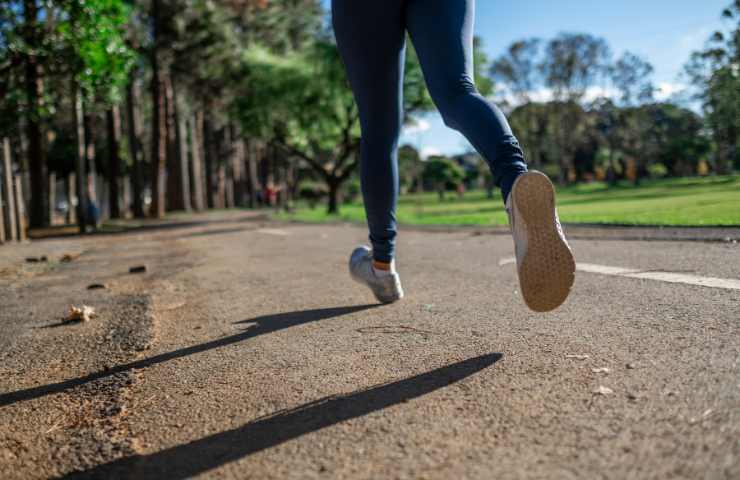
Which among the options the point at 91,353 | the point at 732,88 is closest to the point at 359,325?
the point at 91,353

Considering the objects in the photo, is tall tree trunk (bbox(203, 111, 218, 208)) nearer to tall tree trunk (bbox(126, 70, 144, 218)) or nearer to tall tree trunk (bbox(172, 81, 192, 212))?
tall tree trunk (bbox(172, 81, 192, 212))

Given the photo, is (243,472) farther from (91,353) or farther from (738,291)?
(738,291)

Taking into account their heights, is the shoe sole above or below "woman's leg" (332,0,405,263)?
below

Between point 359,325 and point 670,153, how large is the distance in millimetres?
85023

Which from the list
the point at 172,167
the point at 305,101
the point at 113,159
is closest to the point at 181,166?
the point at 172,167

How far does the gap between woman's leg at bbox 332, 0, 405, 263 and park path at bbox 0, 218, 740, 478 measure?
18.1 inches

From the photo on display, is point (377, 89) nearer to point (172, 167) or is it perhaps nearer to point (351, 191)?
point (172, 167)

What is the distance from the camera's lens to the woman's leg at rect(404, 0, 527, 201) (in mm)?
1953

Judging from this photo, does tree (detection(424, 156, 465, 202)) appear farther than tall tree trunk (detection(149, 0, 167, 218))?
Yes

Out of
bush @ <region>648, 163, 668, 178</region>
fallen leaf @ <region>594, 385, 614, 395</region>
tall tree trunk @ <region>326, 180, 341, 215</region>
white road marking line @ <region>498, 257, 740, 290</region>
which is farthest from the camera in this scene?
bush @ <region>648, 163, 668, 178</region>

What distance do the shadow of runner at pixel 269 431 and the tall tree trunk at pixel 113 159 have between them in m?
27.4

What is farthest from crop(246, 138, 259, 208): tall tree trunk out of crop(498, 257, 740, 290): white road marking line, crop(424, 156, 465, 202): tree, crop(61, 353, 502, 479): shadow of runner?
crop(61, 353, 502, 479): shadow of runner

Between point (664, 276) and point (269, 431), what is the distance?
2355 mm

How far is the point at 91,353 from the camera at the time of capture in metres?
2.34
